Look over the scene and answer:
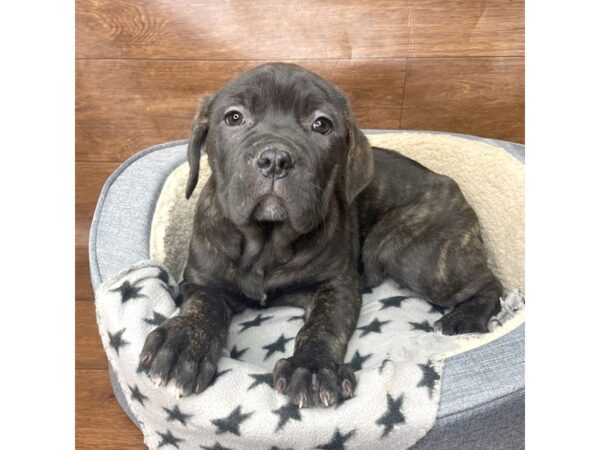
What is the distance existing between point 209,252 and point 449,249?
1.28 m

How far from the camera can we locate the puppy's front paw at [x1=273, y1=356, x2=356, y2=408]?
6.86ft

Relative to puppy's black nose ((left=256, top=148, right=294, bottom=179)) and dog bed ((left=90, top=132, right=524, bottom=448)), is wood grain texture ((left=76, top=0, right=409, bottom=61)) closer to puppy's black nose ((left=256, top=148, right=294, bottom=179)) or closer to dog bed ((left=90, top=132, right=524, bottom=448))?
dog bed ((left=90, top=132, right=524, bottom=448))

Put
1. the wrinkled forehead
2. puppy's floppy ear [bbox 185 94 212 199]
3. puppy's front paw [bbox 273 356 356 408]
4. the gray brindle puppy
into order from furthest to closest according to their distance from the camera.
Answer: puppy's floppy ear [bbox 185 94 212 199] → the wrinkled forehead → the gray brindle puppy → puppy's front paw [bbox 273 356 356 408]

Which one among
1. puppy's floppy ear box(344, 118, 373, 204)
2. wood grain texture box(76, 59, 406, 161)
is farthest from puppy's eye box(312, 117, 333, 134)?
wood grain texture box(76, 59, 406, 161)

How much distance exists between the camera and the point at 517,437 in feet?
7.77

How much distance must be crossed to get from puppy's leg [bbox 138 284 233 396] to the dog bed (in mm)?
61

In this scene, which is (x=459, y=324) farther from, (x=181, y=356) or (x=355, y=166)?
(x=181, y=356)

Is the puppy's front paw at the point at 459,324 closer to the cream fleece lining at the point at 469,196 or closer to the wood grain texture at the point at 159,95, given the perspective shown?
the cream fleece lining at the point at 469,196

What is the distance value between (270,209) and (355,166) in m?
0.63

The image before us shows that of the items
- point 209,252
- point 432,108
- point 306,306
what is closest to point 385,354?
point 306,306

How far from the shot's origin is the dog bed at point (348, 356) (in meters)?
2.12

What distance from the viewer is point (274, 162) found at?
2.28m

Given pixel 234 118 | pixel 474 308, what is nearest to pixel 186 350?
pixel 234 118

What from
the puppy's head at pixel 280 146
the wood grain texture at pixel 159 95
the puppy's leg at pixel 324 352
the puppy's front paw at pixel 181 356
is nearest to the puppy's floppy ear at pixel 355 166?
the puppy's head at pixel 280 146
